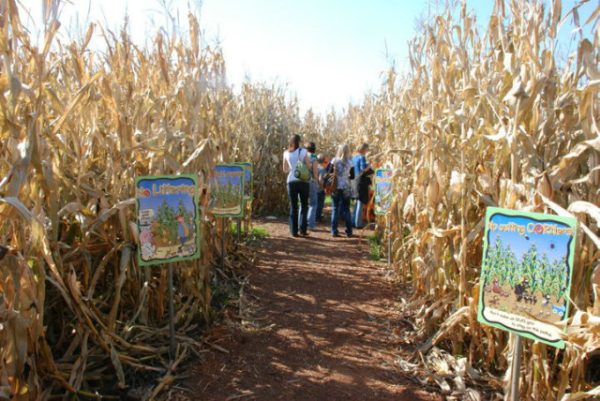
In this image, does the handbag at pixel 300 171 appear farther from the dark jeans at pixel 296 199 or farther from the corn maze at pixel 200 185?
the corn maze at pixel 200 185

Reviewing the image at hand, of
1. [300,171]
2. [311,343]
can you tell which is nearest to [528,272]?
[311,343]

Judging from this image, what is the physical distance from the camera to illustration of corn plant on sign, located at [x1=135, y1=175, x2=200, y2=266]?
8.86ft

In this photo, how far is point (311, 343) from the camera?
3.46 m

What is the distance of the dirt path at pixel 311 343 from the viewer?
284cm

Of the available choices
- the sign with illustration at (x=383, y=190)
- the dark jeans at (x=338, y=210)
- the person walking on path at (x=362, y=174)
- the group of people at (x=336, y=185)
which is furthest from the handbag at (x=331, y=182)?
the sign with illustration at (x=383, y=190)

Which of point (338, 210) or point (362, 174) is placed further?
point (338, 210)

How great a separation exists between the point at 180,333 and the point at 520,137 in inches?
105

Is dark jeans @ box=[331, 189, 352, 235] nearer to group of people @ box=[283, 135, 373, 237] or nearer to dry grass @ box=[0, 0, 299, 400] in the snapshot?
group of people @ box=[283, 135, 373, 237]

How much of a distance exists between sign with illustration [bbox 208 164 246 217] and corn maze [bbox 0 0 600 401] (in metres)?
0.22

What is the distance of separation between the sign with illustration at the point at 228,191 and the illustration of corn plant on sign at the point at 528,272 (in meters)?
2.77

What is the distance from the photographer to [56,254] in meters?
2.43

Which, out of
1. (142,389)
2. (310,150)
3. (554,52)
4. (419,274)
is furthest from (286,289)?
(310,150)

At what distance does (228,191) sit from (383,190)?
2013 millimetres

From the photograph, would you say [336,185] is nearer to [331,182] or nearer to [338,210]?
[331,182]
